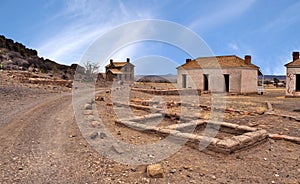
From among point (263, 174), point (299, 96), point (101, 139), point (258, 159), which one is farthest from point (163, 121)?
point (299, 96)

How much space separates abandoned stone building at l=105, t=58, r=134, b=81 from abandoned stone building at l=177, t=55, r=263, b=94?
2238cm

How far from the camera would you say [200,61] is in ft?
96.7

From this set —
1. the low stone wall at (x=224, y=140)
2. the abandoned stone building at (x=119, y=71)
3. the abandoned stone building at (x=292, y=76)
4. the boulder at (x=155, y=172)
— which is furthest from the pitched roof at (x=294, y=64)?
the abandoned stone building at (x=119, y=71)

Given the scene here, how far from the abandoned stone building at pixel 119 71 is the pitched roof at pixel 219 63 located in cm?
2229

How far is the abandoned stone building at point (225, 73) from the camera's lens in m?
25.5

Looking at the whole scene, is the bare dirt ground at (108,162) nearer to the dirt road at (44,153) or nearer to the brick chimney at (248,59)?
the dirt road at (44,153)

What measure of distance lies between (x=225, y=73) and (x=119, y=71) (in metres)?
29.8

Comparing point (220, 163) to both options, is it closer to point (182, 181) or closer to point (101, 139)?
point (182, 181)

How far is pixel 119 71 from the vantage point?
5197 cm

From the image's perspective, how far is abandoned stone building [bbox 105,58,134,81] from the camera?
49384 millimetres

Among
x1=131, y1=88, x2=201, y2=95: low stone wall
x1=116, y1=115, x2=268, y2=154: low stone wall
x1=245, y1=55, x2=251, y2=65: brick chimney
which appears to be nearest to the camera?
x1=116, y1=115, x2=268, y2=154: low stone wall

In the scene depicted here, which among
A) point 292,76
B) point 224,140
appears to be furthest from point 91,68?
point 224,140

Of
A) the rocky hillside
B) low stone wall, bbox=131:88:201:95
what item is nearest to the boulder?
low stone wall, bbox=131:88:201:95

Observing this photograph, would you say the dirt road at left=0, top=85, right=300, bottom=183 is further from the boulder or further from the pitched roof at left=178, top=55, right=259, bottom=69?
the pitched roof at left=178, top=55, right=259, bottom=69
